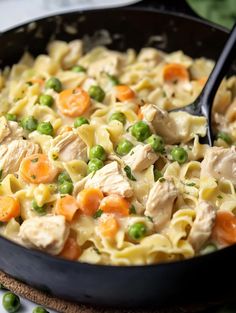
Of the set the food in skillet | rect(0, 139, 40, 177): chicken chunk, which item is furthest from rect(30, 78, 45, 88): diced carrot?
rect(0, 139, 40, 177): chicken chunk

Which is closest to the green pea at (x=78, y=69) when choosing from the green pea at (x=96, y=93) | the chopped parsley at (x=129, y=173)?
the green pea at (x=96, y=93)

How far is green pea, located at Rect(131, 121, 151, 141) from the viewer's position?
470cm

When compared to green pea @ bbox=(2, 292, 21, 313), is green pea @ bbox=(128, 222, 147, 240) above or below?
above

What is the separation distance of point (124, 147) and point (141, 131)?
171 millimetres

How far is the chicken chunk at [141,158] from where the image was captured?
4492mm

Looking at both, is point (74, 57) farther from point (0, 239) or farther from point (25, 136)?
point (0, 239)

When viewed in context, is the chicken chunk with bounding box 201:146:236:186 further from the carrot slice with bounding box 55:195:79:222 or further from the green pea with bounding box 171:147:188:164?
the carrot slice with bounding box 55:195:79:222

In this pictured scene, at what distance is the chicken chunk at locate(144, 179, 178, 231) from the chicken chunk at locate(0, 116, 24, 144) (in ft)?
3.90

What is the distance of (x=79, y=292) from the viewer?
12.8 ft

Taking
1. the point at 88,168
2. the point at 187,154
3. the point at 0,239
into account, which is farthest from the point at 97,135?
the point at 0,239

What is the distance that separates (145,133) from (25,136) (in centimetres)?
92

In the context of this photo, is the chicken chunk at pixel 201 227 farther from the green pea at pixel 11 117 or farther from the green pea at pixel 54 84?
the green pea at pixel 54 84

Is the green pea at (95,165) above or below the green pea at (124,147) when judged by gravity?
above

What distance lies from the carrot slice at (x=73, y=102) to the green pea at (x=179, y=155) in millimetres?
839
